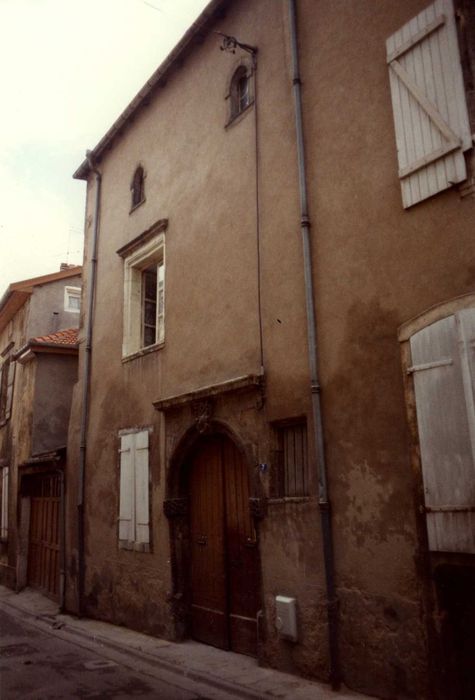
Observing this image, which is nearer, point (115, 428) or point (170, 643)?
point (170, 643)

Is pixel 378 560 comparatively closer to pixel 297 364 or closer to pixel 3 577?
pixel 297 364

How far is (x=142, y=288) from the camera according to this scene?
10266 mm

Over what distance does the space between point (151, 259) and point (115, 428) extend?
286 centimetres

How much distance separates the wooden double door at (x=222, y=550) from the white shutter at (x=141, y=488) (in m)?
0.84

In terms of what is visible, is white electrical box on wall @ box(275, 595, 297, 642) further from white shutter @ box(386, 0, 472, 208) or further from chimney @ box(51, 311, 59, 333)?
chimney @ box(51, 311, 59, 333)

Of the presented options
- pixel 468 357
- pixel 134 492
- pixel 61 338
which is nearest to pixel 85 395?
pixel 134 492

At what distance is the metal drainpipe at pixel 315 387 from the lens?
5477mm

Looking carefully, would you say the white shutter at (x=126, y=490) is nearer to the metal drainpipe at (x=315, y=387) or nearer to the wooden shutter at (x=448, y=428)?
the metal drainpipe at (x=315, y=387)

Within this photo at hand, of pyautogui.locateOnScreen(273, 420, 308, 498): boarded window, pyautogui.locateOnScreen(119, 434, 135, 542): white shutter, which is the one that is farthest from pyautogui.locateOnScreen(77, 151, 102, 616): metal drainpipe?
pyautogui.locateOnScreen(273, 420, 308, 498): boarded window

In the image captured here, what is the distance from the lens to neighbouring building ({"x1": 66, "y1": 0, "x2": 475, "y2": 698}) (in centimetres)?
496

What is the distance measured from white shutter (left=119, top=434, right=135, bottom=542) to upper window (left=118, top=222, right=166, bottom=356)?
1.53 metres

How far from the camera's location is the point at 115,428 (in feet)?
32.0

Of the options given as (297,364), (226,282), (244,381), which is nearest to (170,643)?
(244,381)

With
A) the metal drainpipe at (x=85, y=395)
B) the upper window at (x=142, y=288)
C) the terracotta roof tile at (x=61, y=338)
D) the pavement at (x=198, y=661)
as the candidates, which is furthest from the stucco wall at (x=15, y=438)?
the upper window at (x=142, y=288)
